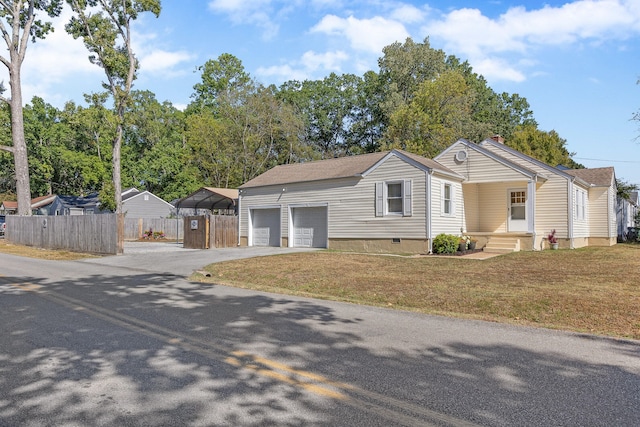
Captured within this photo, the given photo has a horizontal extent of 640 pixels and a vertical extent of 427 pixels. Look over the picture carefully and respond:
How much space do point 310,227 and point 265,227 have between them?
2939 mm

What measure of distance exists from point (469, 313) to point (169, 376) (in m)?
5.18

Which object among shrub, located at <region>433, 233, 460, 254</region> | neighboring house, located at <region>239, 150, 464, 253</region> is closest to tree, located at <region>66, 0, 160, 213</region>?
neighboring house, located at <region>239, 150, 464, 253</region>

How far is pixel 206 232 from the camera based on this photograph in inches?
891

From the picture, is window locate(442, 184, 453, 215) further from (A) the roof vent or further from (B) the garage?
(B) the garage

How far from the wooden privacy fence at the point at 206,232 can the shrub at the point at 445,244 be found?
1100 cm

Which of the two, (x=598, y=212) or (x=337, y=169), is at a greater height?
(x=337, y=169)

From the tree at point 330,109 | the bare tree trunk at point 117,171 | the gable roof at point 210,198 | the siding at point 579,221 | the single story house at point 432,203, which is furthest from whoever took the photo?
the tree at point 330,109

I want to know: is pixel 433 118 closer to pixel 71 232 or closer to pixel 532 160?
pixel 532 160

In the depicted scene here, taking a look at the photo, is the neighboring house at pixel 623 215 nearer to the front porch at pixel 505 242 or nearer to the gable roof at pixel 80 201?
the front porch at pixel 505 242

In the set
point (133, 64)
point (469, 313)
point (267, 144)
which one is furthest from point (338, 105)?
point (469, 313)

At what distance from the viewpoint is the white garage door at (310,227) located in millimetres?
21266

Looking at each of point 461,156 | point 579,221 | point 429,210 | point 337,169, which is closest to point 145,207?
point 337,169

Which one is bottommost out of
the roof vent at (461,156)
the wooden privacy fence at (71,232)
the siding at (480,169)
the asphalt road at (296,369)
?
the asphalt road at (296,369)

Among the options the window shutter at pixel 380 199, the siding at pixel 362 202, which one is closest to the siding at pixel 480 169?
the siding at pixel 362 202
